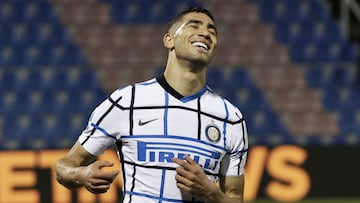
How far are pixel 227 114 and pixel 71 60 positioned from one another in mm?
9088

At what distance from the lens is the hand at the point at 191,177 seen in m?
3.49

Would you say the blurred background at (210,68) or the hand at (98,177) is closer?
the hand at (98,177)

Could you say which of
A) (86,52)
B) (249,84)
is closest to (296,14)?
(249,84)

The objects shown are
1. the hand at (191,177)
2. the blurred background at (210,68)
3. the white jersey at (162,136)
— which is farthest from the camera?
the blurred background at (210,68)

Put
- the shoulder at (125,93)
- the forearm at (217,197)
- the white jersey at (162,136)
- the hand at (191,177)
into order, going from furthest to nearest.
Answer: the shoulder at (125,93) < the white jersey at (162,136) < the forearm at (217,197) < the hand at (191,177)

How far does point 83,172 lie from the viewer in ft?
11.9

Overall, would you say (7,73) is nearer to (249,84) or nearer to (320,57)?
(249,84)

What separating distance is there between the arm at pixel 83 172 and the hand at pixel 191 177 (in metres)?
0.25

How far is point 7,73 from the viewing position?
488 inches

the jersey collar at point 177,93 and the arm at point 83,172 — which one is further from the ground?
the jersey collar at point 177,93

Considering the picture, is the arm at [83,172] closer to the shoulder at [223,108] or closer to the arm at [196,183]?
the arm at [196,183]

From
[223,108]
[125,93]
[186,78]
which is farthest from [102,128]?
[223,108]

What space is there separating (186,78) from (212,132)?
25cm

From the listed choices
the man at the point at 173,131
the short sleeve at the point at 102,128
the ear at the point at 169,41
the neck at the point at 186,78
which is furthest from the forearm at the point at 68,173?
the ear at the point at 169,41
